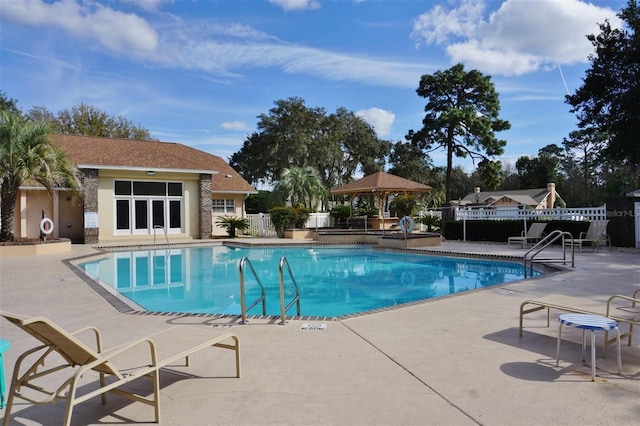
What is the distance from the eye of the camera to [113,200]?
21.1m

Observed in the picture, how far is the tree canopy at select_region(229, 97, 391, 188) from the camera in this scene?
37.8 meters

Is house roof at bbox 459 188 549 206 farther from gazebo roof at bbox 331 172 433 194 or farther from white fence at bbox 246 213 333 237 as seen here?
white fence at bbox 246 213 333 237

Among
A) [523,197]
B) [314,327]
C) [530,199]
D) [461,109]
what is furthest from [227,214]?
[530,199]

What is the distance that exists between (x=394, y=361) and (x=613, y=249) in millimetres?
13886

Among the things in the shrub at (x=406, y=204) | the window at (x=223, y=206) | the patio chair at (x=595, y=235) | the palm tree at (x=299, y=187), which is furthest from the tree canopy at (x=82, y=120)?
the patio chair at (x=595, y=235)

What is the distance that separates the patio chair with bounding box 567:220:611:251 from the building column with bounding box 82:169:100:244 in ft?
65.0

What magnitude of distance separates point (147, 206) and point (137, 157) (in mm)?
2577

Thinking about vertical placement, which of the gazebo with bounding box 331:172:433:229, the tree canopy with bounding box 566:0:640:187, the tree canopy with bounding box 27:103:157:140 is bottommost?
the gazebo with bounding box 331:172:433:229

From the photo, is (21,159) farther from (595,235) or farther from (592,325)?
(595,235)

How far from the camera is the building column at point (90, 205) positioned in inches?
782

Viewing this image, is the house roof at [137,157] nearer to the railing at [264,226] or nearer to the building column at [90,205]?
the building column at [90,205]

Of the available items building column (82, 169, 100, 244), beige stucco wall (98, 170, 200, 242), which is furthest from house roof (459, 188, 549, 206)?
building column (82, 169, 100, 244)

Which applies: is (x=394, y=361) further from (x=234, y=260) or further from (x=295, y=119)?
(x=295, y=119)

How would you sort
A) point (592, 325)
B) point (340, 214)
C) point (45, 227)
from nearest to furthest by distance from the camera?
point (592, 325), point (45, 227), point (340, 214)
